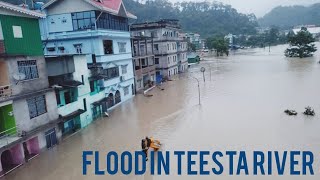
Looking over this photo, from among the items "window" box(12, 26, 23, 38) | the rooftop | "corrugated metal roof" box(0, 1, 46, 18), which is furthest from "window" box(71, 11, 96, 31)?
the rooftop

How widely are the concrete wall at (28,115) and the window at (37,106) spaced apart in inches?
9.7

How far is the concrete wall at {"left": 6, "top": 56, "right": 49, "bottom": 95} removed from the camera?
16234 millimetres

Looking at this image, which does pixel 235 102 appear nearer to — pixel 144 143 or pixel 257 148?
pixel 257 148

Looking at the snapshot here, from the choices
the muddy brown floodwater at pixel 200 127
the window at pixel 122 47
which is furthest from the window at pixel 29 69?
the window at pixel 122 47

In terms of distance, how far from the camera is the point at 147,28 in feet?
162

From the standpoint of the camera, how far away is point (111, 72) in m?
30.2

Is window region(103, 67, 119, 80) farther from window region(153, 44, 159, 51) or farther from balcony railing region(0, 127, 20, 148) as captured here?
window region(153, 44, 159, 51)

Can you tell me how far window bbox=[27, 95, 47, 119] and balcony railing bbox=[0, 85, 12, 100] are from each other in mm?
1468

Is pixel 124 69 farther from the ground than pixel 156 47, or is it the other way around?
pixel 156 47

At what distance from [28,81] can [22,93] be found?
908mm

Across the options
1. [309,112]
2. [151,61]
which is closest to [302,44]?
[151,61]

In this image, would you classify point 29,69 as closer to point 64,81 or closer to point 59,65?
point 59,65

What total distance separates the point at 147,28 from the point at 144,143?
35556mm

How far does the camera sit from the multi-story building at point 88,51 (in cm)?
2275
